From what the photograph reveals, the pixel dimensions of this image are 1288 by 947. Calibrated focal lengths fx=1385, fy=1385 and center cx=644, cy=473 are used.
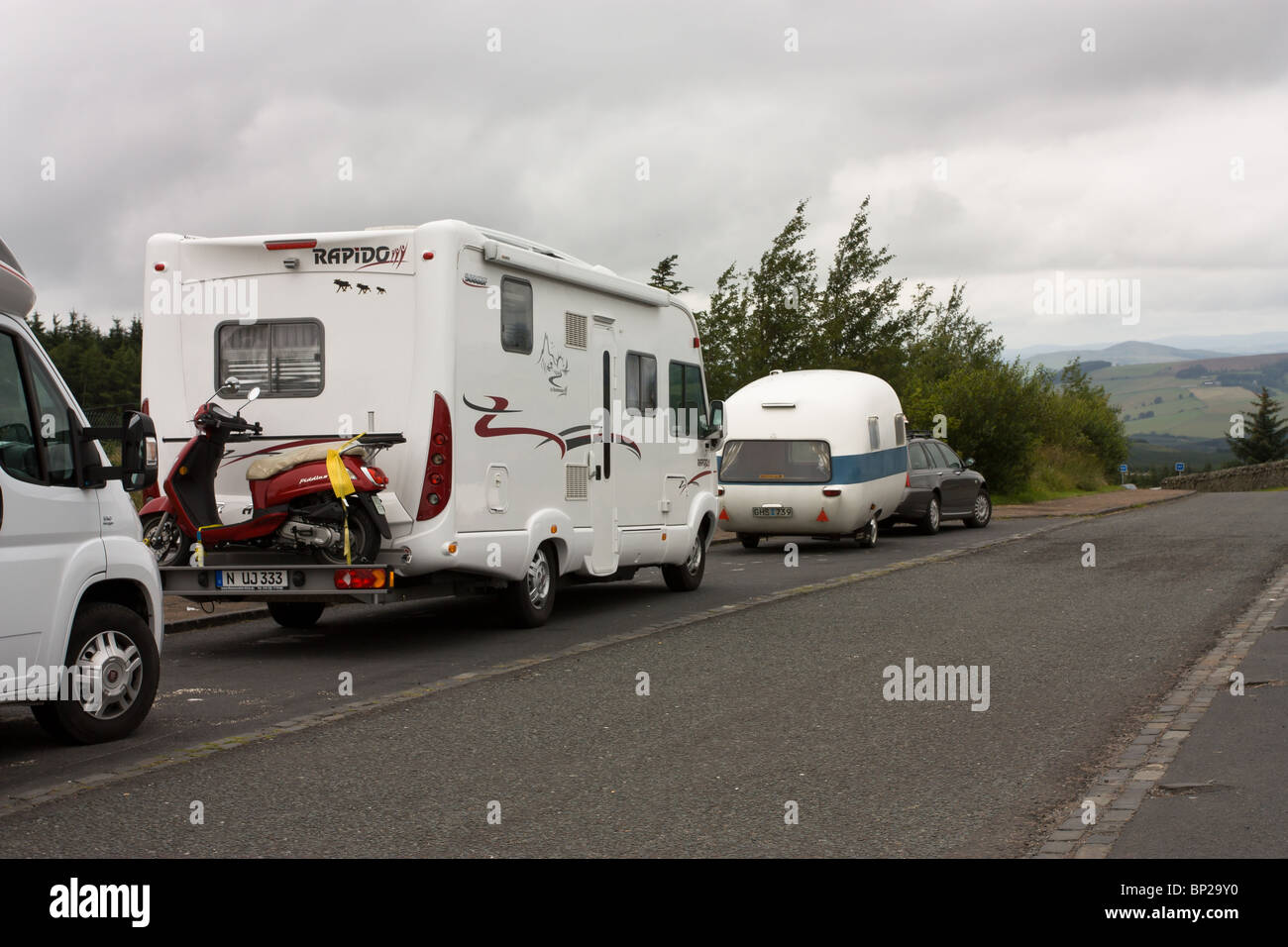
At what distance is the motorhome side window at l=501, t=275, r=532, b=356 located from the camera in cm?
1098

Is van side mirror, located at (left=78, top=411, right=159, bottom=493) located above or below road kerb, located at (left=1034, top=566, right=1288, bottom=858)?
above

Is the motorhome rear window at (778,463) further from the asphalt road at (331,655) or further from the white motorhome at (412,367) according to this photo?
the white motorhome at (412,367)

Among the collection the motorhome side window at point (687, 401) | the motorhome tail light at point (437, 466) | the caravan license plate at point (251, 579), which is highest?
the motorhome side window at point (687, 401)

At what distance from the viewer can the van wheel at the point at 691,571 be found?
1486 cm

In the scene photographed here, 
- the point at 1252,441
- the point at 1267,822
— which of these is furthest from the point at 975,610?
the point at 1252,441

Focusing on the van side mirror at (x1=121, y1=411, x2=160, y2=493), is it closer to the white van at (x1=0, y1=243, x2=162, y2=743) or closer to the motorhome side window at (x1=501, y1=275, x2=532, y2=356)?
the white van at (x1=0, y1=243, x2=162, y2=743)

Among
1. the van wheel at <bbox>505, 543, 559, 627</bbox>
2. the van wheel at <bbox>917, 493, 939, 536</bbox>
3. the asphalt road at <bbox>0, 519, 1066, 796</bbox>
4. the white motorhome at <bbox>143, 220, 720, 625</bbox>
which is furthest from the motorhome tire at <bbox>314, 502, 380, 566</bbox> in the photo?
the van wheel at <bbox>917, 493, 939, 536</bbox>

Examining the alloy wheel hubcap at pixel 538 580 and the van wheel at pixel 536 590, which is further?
the alloy wheel hubcap at pixel 538 580

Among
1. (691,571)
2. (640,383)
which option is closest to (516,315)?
(640,383)

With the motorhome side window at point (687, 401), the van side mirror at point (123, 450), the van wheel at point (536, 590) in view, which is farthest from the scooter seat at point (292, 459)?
the motorhome side window at point (687, 401)

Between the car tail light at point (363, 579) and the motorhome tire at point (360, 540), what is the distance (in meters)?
0.09

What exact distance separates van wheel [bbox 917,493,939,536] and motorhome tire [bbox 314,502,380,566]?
1632 centimetres

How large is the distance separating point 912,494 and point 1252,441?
90.1 m
